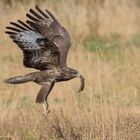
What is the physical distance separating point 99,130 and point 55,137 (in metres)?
0.47

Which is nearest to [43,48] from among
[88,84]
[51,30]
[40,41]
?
[40,41]

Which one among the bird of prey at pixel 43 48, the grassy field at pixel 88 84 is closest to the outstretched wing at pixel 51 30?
the bird of prey at pixel 43 48

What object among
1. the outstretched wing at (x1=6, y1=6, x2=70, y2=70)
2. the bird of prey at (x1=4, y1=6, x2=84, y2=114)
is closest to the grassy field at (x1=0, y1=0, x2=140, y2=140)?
the bird of prey at (x1=4, y1=6, x2=84, y2=114)

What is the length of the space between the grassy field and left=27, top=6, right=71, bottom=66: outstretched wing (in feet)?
1.25

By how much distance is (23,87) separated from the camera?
12.0 metres

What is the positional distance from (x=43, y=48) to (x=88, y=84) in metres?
2.49

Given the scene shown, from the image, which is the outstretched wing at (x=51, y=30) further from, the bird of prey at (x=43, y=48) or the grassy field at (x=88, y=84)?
the grassy field at (x=88, y=84)

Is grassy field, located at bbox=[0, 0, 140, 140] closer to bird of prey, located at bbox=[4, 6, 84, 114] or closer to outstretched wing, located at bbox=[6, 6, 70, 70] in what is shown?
bird of prey, located at bbox=[4, 6, 84, 114]

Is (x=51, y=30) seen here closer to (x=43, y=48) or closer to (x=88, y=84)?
(x=43, y=48)

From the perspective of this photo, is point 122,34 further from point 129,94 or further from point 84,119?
point 84,119

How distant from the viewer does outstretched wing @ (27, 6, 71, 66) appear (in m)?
8.45

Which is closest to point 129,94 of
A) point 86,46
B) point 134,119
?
point 134,119

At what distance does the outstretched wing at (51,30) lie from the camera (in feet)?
27.7

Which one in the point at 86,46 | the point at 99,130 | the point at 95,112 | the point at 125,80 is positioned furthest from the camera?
the point at 86,46
